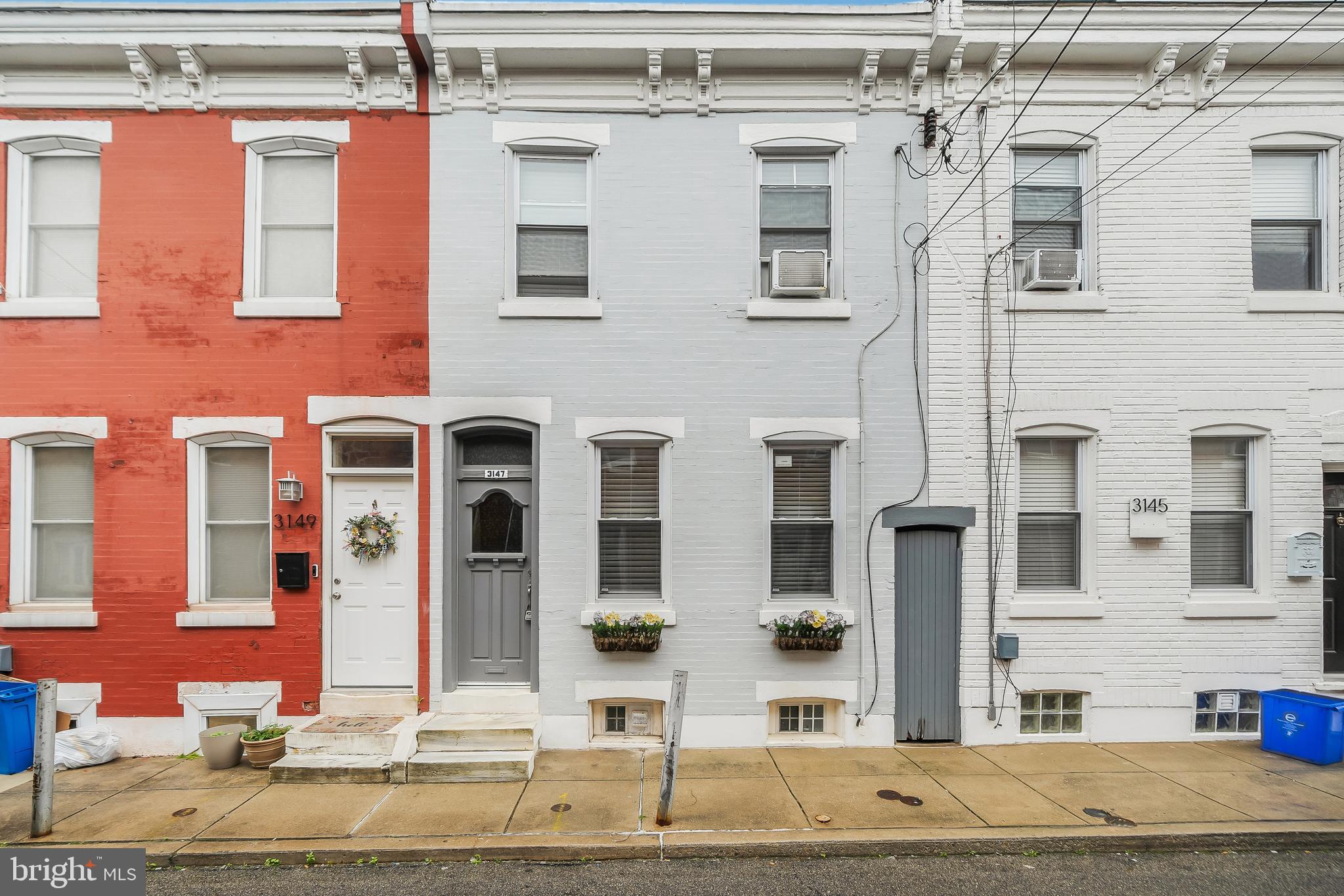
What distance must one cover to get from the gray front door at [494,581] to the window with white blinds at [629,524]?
0.79m

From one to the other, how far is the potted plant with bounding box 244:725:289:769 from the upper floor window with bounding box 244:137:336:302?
4.44 metres

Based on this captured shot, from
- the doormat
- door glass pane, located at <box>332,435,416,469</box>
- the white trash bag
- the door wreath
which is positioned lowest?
the white trash bag

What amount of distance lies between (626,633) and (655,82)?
227 inches

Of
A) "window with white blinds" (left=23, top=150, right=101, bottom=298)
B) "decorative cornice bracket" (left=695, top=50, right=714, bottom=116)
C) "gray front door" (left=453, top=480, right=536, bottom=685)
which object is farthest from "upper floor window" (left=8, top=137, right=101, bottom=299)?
"decorative cornice bracket" (left=695, top=50, right=714, bottom=116)

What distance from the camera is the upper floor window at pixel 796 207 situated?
23.5ft

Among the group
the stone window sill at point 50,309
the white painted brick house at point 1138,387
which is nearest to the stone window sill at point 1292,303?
the white painted brick house at point 1138,387

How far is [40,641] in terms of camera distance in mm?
6742

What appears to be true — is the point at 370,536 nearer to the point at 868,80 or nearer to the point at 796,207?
the point at 796,207

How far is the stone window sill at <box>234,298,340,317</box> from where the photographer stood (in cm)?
684

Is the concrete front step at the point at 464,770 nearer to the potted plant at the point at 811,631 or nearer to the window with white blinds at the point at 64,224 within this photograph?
the potted plant at the point at 811,631

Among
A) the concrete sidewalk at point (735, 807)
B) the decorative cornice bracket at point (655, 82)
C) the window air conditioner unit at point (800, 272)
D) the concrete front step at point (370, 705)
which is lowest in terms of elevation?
the concrete sidewalk at point (735, 807)

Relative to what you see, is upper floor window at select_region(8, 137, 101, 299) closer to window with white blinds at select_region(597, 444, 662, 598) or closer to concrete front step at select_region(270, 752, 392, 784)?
concrete front step at select_region(270, 752, 392, 784)

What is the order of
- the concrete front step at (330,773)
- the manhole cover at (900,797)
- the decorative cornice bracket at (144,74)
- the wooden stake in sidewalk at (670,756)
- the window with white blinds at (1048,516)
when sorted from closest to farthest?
the wooden stake in sidewalk at (670,756), the manhole cover at (900,797), the concrete front step at (330,773), the decorative cornice bracket at (144,74), the window with white blinds at (1048,516)

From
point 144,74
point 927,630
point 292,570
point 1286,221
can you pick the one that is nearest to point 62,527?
point 292,570
